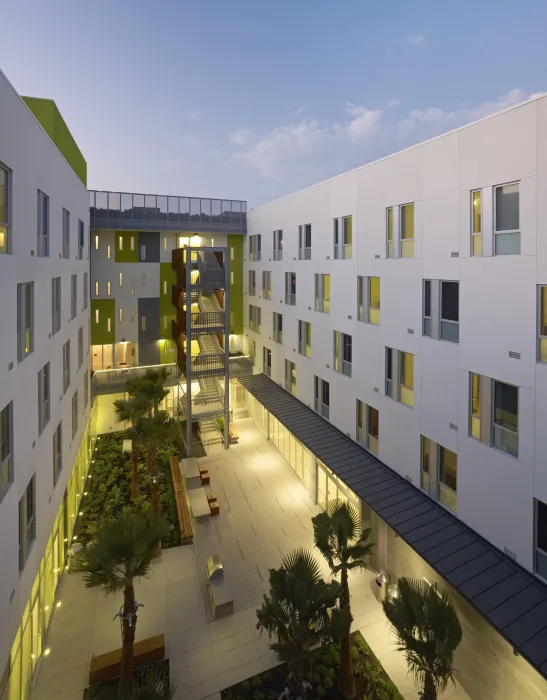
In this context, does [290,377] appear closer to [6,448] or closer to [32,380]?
[32,380]

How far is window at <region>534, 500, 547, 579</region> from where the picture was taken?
9266 mm

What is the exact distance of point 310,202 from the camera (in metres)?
20.3

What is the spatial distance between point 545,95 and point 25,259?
12162 mm

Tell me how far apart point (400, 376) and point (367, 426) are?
3.09m

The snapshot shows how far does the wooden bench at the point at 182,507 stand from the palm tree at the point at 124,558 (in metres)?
6.69

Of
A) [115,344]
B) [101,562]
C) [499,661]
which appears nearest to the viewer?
[101,562]

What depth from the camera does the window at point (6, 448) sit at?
8.15 m

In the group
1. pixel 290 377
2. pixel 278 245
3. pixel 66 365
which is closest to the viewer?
pixel 66 365

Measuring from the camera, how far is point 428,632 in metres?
7.68

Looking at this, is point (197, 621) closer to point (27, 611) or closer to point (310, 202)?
point (27, 611)

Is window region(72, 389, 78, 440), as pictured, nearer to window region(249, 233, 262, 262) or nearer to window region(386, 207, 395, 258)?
window region(386, 207, 395, 258)

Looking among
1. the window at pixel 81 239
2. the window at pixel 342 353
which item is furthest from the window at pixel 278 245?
the window at pixel 81 239

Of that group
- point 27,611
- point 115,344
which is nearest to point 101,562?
point 27,611

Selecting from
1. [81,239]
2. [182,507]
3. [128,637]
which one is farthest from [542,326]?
[81,239]
